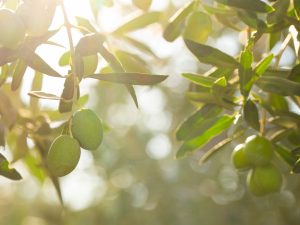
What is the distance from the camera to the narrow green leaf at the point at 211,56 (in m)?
1.24

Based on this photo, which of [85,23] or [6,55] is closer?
[6,55]

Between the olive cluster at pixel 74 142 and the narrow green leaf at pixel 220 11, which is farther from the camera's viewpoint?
the narrow green leaf at pixel 220 11

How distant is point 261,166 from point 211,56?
0.91 ft

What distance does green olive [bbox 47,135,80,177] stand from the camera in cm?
104

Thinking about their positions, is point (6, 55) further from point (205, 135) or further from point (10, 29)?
point (205, 135)

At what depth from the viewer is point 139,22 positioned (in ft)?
5.74

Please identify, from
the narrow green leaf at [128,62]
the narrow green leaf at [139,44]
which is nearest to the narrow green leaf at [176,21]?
the narrow green leaf at [128,62]

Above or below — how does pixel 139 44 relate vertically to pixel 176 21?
below

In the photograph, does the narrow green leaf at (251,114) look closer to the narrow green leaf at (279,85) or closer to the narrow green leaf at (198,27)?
the narrow green leaf at (279,85)

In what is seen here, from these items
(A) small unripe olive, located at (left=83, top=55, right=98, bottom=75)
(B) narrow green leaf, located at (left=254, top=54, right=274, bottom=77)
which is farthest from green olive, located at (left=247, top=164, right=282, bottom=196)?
(A) small unripe olive, located at (left=83, top=55, right=98, bottom=75)

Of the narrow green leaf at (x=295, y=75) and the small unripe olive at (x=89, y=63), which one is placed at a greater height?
the small unripe olive at (x=89, y=63)

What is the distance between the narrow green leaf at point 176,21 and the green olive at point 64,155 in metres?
0.53

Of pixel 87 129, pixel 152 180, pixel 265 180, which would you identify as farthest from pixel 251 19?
pixel 152 180

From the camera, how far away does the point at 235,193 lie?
5.31 m
